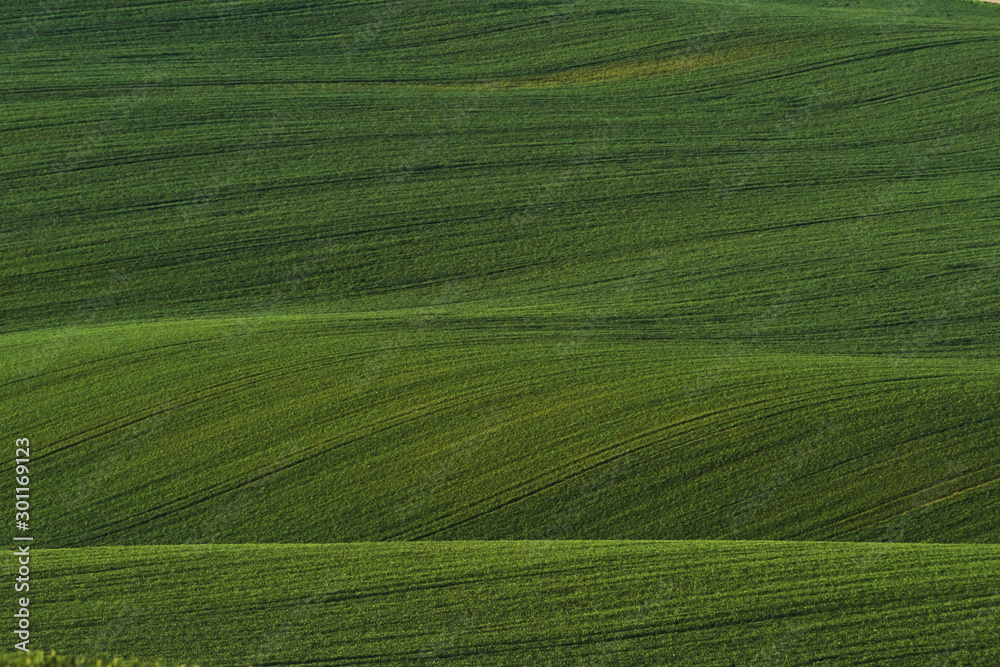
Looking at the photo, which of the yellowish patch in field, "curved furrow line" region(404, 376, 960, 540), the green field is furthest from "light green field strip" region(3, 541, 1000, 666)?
the yellowish patch in field

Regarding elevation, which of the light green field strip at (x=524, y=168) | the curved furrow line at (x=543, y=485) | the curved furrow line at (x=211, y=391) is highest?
the light green field strip at (x=524, y=168)

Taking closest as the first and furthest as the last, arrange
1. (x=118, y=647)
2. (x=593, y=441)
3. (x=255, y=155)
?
1. (x=118, y=647)
2. (x=593, y=441)
3. (x=255, y=155)

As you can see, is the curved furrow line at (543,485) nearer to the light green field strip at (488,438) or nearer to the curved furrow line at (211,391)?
the light green field strip at (488,438)

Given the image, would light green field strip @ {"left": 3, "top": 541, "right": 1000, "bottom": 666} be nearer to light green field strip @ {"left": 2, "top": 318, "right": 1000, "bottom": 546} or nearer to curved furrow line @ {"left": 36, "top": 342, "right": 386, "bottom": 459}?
light green field strip @ {"left": 2, "top": 318, "right": 1000, "bottom": 546}

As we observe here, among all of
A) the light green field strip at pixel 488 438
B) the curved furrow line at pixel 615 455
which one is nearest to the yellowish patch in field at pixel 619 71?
the light green field strip at pixel 488 438

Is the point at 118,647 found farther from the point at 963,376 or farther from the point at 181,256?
the point at 963,376

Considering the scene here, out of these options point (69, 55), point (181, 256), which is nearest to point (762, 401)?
point (181, 256)
